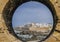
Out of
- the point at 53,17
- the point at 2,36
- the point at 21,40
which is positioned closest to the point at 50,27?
the point at 53,17

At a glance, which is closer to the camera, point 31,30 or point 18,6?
point 18,6

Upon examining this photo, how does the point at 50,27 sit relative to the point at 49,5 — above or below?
below

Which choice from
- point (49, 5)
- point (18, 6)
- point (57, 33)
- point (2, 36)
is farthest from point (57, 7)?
point (2, 36)

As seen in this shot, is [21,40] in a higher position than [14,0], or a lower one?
lower

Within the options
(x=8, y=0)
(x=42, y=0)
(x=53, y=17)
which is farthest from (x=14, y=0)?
(x=53, y=17)

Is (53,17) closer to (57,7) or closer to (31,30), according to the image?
(57,7)

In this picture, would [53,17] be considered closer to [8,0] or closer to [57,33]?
[57,33]

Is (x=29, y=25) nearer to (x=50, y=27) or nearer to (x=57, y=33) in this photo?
(x=50, y=27)

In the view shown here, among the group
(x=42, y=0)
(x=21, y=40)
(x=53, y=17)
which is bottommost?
(x=21, y=40)
